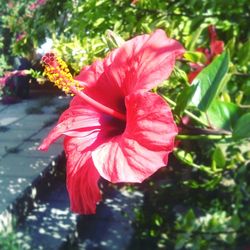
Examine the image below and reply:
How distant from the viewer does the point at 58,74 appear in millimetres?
760

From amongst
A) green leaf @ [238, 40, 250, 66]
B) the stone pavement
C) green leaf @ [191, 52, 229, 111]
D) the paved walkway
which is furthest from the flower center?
the paved walkway

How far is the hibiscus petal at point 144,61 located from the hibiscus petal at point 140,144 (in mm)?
30

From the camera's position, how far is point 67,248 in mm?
2635

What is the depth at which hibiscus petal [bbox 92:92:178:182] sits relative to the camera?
578 millimetres

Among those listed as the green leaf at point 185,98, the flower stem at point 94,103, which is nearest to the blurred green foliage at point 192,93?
the green leaf at point 185,98

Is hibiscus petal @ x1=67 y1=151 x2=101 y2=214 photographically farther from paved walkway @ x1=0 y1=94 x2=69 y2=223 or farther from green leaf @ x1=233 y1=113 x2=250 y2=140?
paved walkway @ x1=0 y1=94 x2=69 y2=223

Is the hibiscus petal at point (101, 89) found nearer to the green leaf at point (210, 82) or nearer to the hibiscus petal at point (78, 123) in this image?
the hibiscus petal at point (78, 123)

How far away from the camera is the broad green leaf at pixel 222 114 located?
0.85m

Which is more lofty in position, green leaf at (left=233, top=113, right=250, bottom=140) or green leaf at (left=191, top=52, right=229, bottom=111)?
green leaf at (left=191, top=52, right=229, bottom=111)

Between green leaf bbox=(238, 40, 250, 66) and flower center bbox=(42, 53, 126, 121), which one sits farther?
green leaf bbox=(238, 40, 250, 66)

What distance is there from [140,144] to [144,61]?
0.12m

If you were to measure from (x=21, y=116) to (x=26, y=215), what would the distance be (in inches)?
89.0

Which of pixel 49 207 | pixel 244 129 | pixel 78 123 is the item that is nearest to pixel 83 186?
pixel 78 123

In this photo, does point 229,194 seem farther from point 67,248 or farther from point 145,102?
point 145,102
